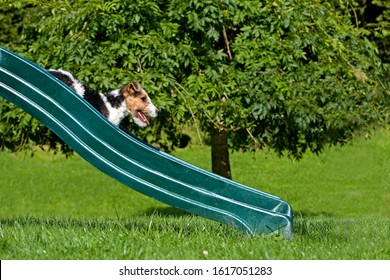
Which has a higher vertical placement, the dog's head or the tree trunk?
the dog's head

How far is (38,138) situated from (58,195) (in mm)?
5973

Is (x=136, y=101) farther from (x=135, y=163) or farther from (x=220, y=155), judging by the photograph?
(x=220, y=155)

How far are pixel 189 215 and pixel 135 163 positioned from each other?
4.89 metres

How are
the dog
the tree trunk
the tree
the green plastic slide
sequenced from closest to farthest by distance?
A: the green plastic slide → the dog → the tree → the tree trunk

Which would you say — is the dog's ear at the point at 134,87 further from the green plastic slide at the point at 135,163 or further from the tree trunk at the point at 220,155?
the tree trunk at the point at 220,155

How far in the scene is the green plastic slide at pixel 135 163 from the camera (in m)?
5.41

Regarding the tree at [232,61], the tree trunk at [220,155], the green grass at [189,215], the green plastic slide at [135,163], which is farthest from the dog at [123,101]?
the tree trunk at [220,155]

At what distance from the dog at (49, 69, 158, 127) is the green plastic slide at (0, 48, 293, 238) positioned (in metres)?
0.63

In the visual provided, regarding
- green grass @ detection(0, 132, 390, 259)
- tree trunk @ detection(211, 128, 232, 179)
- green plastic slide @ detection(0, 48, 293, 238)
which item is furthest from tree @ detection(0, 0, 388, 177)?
green plastic slide @ detection(0, 48, 293, 238)

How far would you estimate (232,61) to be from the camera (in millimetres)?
9422

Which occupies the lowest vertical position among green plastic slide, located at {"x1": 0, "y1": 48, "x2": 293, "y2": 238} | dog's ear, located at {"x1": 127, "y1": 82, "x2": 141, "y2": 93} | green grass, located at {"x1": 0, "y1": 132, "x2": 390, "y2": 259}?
green grass, located at {"x1": 0, "y1": 132, "x2": 390, "y2": 259}

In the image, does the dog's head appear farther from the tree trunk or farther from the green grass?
the tree trunk

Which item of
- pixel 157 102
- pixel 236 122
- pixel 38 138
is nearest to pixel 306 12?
pixel 236 122

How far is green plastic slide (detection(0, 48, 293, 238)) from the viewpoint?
17.8 feet
